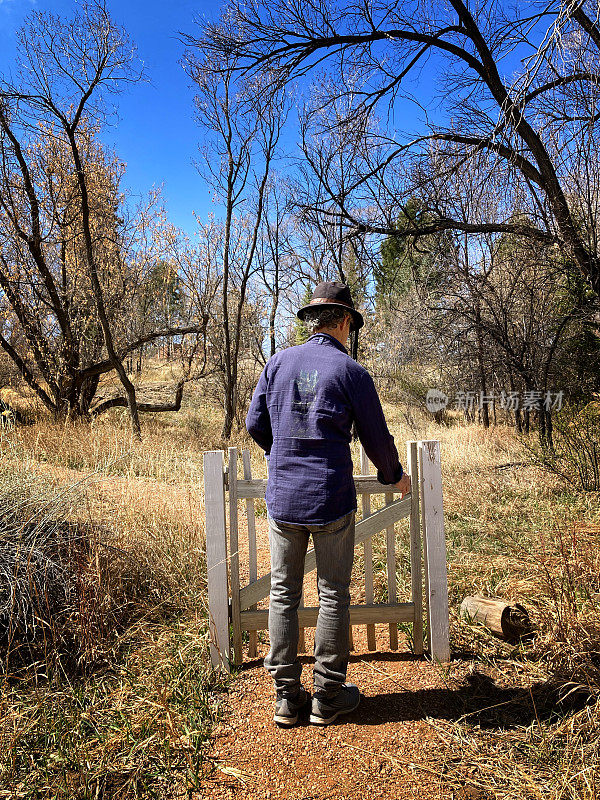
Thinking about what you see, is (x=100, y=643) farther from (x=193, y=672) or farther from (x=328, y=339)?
(x=328, y=339)

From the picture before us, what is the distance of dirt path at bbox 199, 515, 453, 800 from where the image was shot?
7.66ft

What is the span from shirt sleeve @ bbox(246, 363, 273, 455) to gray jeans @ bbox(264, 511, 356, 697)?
47 centimetres

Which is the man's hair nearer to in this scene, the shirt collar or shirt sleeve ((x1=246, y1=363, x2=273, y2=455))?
the shirt collar

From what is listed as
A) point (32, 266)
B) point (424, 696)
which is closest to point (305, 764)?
point (424, 696)

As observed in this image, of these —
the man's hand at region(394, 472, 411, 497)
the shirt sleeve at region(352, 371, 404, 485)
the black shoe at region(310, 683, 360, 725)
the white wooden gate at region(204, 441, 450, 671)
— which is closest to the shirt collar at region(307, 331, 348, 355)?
the shirt sleeve at region(352, 371, 404, 485)

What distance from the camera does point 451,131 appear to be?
743cm

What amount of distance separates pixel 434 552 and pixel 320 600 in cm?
97

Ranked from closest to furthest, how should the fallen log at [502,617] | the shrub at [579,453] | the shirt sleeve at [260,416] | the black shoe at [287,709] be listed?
1. the black shoe at [287,709]
2. the shirt sleeve at [260,416]
3. the fallen log at [502,617]
4. the shrub at [579,453]

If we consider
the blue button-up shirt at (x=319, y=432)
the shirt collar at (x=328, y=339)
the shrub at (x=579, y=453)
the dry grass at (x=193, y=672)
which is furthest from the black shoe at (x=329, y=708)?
the shrub at (x=579, y=453)

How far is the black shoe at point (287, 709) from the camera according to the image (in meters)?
2.67

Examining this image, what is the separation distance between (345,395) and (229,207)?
11.7 meters

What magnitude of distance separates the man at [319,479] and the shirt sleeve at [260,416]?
0.03 metres

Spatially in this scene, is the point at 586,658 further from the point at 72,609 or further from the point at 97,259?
the point at 97,259

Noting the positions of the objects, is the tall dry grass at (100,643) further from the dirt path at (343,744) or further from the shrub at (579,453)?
the shrub at (579,453)
